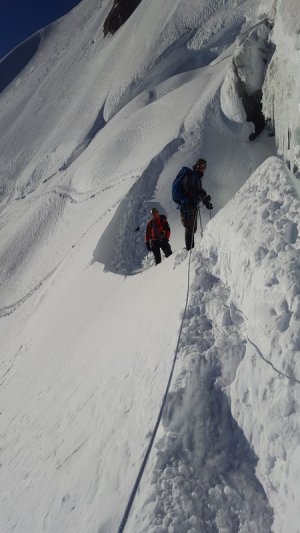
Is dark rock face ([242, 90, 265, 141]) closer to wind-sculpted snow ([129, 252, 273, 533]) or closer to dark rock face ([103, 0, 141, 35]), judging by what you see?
wind-sculpted snow ([129, 252, 273, 533])

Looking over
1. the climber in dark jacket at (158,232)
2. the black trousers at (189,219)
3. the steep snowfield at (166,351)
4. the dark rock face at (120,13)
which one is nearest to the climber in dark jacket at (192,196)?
the black trousers at (189,219)

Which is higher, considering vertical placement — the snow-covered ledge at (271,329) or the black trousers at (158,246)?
the snow-covered ledge at (271,329)

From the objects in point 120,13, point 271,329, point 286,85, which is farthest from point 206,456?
point 120,13

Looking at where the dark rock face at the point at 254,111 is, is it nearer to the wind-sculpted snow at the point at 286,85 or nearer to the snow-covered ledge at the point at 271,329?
the wind-sculpted snow at the point at 286,85

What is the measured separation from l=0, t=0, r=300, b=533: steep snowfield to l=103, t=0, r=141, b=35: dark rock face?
21930 millimetres

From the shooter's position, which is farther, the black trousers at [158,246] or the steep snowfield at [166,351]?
the black trousers at [158,246]

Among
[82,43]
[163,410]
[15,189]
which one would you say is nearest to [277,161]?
[163,410]

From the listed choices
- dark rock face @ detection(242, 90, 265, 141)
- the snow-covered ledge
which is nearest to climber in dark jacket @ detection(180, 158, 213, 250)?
the snow-covered ledge

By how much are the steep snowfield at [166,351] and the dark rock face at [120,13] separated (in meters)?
21.9

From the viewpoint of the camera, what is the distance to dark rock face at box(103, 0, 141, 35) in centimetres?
3579

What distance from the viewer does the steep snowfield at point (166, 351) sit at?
3.77m

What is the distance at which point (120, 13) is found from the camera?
35938mm

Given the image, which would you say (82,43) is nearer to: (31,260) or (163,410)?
(31,260)

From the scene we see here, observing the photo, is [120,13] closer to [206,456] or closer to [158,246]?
[158,246]
